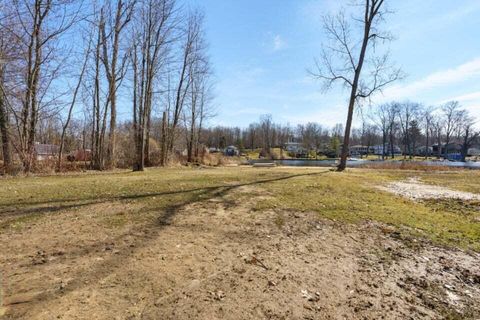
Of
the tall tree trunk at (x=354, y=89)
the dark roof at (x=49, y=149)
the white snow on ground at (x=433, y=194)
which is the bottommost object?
the white snow on ground at (x=433, y=194)

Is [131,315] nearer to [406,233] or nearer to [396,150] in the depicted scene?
[406,233]

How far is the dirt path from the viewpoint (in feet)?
8.42

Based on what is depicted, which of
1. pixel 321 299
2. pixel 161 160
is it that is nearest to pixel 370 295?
pixel 321 299

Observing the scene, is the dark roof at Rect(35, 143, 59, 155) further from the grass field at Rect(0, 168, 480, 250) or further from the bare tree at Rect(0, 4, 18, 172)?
the grass field at Rect(0, 168, 480, 250)

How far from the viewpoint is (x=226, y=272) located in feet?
10.4

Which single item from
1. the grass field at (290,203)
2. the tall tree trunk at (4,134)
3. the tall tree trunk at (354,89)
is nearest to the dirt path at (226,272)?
the grass field at (290,203)

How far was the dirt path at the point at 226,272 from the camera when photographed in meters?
2.57

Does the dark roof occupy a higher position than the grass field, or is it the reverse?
the dark roof

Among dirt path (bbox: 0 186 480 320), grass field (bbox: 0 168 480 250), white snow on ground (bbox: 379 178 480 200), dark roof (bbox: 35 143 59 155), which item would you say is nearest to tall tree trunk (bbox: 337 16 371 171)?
white snow on ground (bbox: 379 178 480 200)

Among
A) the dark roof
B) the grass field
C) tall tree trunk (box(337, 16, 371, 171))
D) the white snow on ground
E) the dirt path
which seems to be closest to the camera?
the dirt path

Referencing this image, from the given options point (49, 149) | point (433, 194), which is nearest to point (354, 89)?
point (433, 194)

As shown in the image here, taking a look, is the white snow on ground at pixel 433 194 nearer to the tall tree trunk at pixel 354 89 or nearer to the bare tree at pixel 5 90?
the tall tree trunk at pixel 354 89

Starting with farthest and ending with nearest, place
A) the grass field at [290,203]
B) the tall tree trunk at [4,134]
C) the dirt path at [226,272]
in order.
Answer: the tall tree trunk at [4,134] → the grass field at [290,203] → the dirt path at [226,272]

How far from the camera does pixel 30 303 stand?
2.46m
